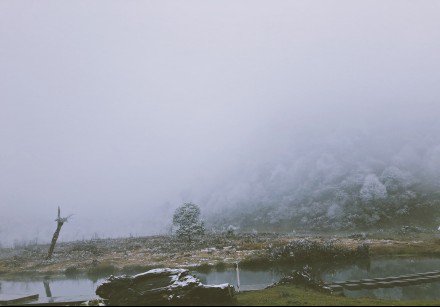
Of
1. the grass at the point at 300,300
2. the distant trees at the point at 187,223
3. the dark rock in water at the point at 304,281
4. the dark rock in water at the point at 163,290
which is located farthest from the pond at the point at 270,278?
the distant trees at the point at 187,223

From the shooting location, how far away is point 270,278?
35.8 metres

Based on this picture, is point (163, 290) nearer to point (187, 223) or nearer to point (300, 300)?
point (300, 300)

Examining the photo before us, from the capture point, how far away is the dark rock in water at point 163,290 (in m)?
20.4

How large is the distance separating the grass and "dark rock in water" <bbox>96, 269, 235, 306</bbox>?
1651 mm

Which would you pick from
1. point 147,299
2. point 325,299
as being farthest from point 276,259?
point 147,299

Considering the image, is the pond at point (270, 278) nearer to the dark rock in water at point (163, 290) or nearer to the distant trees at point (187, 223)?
the dark rock in water at point (163, 290)

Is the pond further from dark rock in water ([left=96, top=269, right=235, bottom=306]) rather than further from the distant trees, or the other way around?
the distant trees

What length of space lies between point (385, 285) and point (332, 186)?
149 metres

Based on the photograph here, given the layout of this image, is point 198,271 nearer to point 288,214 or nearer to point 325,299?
point 325,299

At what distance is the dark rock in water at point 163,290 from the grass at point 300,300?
5.42 feet

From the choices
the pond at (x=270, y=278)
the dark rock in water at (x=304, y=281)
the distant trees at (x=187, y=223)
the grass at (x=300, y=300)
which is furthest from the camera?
the distant trees at (x=187, y=223)

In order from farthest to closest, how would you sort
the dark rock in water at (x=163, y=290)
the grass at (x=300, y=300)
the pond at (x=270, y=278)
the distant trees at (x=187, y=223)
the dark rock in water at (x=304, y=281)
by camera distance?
the distant trees at (x=187, y=223) → the pond at (x=270, y=278) → the dark rock in water at (x=304, y=281) → the dark rock in water at (x=163, y=290) → the grass at (x=300, y=300)

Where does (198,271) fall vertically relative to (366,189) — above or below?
below

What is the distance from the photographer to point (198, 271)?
139ft
